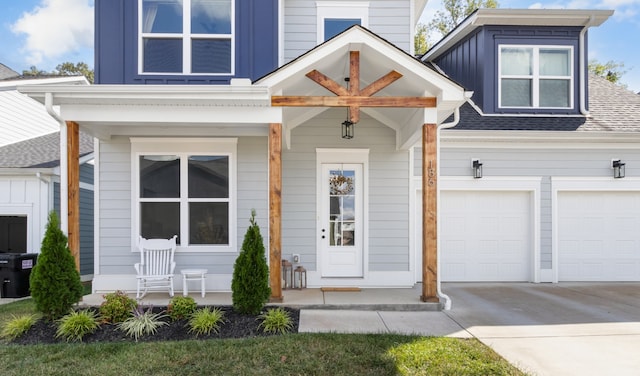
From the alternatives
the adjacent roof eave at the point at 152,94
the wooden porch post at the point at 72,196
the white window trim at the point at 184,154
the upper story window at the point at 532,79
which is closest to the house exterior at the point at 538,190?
the upper story window at the point at 532,79

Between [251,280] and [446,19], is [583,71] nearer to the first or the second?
[251,280]

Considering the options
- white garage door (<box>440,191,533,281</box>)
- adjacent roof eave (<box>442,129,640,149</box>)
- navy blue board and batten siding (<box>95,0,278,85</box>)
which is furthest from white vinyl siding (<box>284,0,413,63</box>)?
white garage door (<box>440,191,533,281</box>)

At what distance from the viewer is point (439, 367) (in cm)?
397

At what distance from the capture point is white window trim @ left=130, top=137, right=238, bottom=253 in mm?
7168

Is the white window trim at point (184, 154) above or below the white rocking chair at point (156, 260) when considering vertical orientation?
above

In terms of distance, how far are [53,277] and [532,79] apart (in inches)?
360

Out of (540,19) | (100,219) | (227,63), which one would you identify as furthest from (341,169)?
(540,19)

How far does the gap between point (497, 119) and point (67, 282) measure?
312 inches

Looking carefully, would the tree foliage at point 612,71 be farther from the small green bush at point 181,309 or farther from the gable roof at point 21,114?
the gable roof at point 21,114

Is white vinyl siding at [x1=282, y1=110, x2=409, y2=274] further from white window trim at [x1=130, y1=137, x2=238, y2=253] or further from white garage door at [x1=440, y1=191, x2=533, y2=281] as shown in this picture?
white garage door at [x1=440, y1=191, x2=533, y2=281]

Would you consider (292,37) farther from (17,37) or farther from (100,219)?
(17,37)

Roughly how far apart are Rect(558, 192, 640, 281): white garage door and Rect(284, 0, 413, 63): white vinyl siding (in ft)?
14.7

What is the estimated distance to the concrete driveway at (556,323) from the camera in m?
4.21

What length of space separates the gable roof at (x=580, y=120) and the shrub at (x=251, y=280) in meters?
4.79
